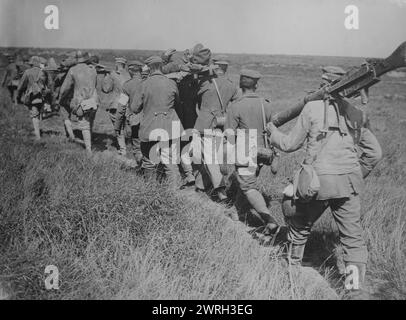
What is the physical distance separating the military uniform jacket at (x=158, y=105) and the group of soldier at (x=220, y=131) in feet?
0.04

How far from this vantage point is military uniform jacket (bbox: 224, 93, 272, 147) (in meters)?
4.74

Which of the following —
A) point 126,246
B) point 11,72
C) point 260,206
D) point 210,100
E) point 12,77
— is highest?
point 11,72

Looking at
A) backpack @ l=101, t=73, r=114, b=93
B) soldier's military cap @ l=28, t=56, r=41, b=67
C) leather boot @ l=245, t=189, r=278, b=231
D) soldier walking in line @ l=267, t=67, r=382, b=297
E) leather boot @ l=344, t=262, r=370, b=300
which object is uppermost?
soldier's military cap @ l=28, t=56, r=41, b=67

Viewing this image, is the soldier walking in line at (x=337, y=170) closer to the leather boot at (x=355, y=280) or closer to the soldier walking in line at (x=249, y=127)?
the leather boot at (x=355, y=280)

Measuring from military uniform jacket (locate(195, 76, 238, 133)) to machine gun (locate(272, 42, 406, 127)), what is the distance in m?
1.93

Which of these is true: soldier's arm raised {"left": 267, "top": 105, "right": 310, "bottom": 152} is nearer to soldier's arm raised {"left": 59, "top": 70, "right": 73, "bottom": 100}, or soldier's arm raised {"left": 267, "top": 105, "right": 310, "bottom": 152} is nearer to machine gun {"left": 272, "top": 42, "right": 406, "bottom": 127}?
machine gun {"left": 272, "top": 42, "right": 406, "bottom": 127}

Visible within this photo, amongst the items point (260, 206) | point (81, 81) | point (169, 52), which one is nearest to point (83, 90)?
point (81, 81)

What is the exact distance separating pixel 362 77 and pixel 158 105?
2.88 meters

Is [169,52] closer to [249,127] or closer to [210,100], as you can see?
[210,100]

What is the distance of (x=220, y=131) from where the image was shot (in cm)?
553

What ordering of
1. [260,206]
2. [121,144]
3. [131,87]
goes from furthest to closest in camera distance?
[121,144] → [131,87] → [260,206]

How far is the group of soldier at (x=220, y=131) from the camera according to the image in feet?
11.7

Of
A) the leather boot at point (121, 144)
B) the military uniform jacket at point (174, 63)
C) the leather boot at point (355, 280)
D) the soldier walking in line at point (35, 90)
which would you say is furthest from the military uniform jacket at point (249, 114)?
the soldier walking in line at point (35, 90)

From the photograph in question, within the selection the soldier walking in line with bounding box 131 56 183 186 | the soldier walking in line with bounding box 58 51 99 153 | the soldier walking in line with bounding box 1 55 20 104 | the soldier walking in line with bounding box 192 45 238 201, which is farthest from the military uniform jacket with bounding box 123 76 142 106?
the soldier walking in line with bounding box 1 55 20 104
